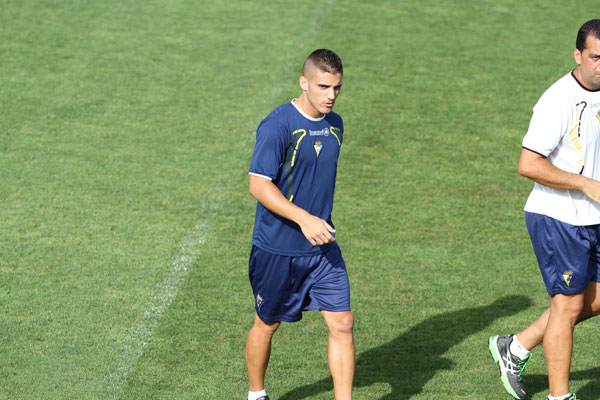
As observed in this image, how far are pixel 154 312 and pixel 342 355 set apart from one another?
225 cm

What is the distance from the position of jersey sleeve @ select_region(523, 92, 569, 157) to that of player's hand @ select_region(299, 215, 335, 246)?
1.34 m

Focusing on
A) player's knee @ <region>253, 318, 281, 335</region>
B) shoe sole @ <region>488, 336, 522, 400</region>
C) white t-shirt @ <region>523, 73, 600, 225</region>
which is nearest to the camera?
white t-shirt @ <region>523, 73, 600, 225</region>

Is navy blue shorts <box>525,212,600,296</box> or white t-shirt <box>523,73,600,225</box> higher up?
white t-shirt <box>523,73,600,225</box>

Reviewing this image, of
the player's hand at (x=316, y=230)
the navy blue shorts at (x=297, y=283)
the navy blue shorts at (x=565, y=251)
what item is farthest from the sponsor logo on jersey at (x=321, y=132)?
the navy blue shorts at (x=565, y=251)

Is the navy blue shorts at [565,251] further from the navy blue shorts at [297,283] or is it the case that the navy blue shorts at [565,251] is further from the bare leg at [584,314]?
the navy blue shorts at [297,283]

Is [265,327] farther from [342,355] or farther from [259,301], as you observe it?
[342,355]

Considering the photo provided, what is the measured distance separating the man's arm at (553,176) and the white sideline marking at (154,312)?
290 centimetres

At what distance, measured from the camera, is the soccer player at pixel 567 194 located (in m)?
4.96

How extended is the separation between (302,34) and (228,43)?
122 cm

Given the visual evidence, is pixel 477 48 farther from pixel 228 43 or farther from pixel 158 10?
pixel 158 10

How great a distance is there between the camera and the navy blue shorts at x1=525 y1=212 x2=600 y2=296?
5.13 metres

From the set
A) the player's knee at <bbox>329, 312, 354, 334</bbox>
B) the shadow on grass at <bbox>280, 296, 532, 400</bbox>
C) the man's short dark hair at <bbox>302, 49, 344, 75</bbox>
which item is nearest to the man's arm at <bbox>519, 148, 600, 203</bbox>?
the man's short dark hair at <bbox>302, 49, 344, 75</bbox>

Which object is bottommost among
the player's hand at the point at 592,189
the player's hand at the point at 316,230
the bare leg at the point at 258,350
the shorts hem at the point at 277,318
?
the bare leg at the point at 258,350

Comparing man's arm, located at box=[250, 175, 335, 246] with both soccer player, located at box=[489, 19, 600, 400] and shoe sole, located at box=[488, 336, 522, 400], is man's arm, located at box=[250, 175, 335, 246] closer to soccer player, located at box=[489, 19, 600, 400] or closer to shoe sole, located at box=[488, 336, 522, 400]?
soccer player, located at box=[489, 19, 600, 400]
